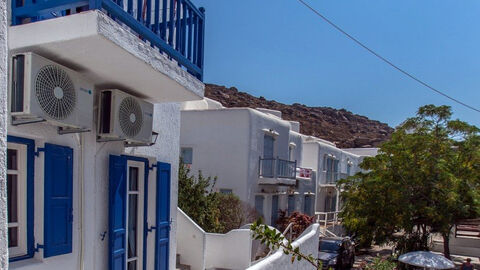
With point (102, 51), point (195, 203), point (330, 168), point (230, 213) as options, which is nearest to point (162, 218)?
point (102, 51)

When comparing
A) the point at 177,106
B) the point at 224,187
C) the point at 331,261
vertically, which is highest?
the point at 177,106

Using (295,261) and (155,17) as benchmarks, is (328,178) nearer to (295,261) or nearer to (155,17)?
(295,261)

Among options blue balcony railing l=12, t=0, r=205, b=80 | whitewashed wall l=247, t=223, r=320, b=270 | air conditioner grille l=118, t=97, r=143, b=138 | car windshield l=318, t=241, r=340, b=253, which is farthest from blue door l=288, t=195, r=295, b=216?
air conditioner grille l=118, t=97, r=143, b=138

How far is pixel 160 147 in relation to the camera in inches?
259

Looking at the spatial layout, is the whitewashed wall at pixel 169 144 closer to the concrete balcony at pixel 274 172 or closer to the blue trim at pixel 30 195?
the blue trim at pixel 30 195

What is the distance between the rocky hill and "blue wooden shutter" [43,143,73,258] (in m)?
62.7

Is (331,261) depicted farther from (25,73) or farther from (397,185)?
(25,73)

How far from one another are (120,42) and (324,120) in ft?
273

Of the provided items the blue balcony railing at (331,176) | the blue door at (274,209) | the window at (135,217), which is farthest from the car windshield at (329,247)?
the blue balcony railing at (331,176)

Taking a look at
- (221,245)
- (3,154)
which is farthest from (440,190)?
(3,154)

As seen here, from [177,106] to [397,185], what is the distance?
38.7 ft

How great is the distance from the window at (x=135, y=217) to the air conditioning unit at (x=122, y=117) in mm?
634

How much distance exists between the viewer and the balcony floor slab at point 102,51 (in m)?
3.46

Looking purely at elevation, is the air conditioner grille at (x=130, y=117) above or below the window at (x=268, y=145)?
above
